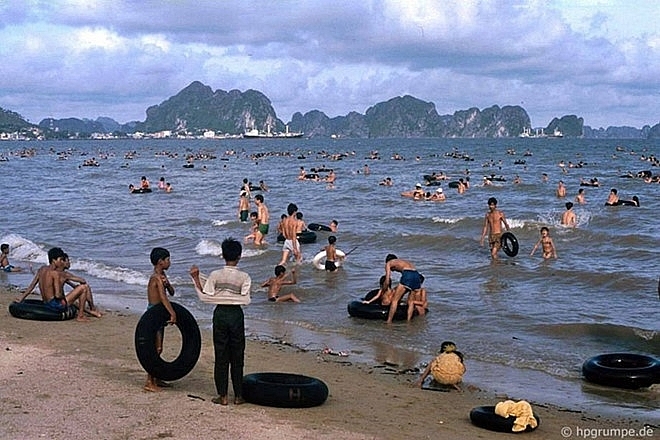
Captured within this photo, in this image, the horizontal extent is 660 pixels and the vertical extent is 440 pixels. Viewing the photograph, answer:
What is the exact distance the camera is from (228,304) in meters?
6.73

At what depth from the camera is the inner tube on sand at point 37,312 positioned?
1130 cm

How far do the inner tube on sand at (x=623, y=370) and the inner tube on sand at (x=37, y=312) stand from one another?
7145 millimetres

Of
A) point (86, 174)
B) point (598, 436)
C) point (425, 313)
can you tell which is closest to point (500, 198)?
point (425, 313)

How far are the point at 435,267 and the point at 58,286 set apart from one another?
9.22 meters

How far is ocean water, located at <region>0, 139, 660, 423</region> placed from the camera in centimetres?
1077

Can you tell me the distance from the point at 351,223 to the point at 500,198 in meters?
11.1

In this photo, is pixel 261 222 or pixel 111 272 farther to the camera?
pixel 261 222

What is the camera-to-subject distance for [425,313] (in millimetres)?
12914

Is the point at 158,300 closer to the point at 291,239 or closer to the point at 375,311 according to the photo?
the point at 375,311

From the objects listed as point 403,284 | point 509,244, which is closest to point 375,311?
point 403,284

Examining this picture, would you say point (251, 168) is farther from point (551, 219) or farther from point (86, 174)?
point (551, 219)

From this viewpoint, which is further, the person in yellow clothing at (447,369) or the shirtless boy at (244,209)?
the shirtless boy at (244,209)

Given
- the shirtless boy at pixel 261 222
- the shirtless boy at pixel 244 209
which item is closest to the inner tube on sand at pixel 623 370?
the shirtless boy at pixel 261 222

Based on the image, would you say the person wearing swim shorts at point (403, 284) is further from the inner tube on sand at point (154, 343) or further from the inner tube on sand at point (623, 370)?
the inner tube on sand at point (154, 343)
